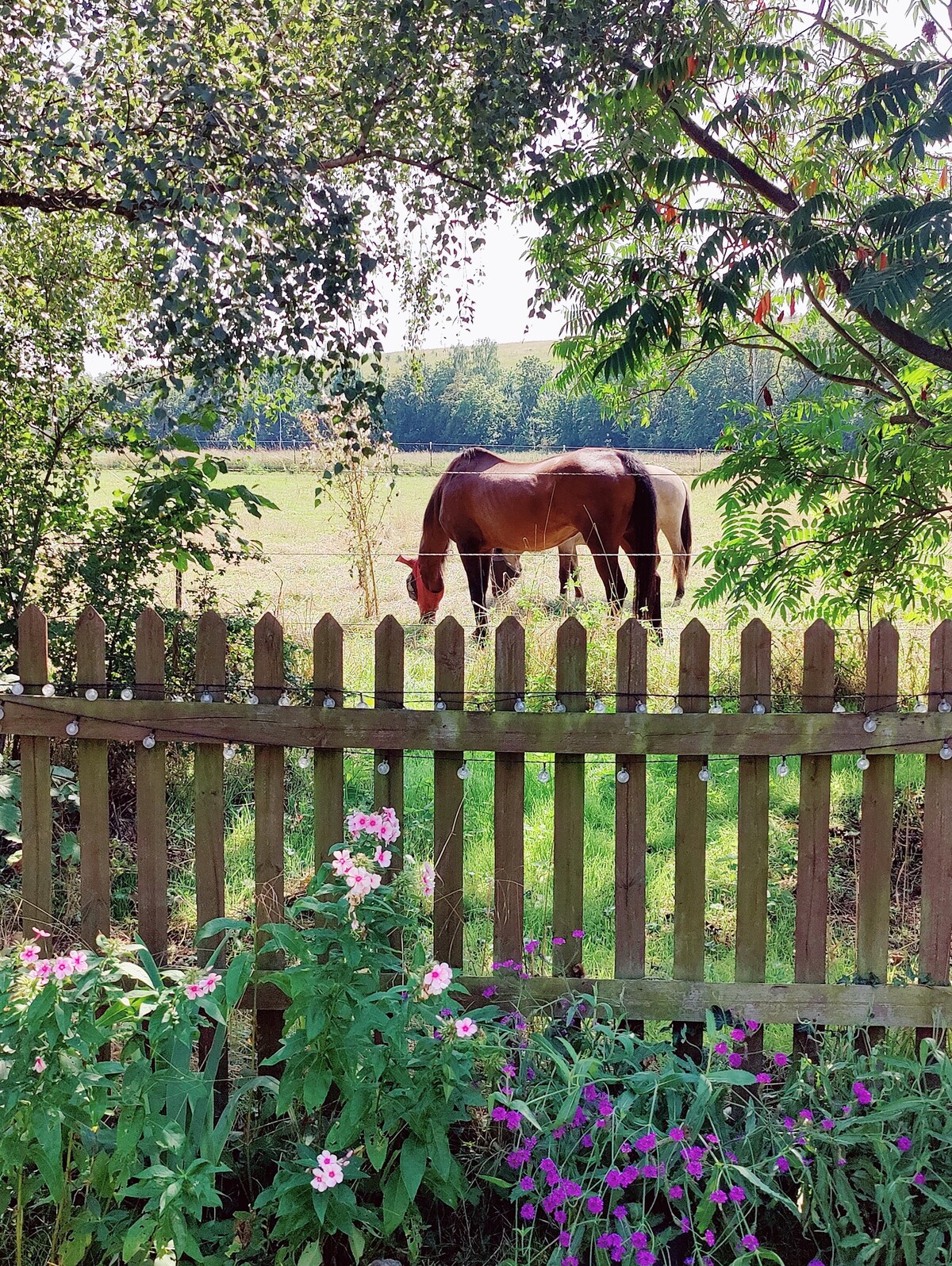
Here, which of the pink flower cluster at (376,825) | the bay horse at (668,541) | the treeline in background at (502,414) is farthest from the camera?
the treeline in background at (502,414)

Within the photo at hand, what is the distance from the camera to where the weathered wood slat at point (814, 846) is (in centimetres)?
273

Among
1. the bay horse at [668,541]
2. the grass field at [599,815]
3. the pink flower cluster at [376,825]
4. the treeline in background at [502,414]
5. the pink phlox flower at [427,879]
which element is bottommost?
the grass field at [599,815]

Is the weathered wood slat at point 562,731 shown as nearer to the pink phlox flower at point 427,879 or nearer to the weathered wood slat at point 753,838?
the weathered wood slat at point 753,838

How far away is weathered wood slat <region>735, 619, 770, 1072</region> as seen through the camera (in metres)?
2.72

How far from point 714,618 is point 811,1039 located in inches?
255

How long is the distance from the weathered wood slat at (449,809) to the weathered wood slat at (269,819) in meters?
0.45

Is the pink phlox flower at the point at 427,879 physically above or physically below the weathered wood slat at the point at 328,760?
below

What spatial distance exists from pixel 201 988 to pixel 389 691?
3.10 ft

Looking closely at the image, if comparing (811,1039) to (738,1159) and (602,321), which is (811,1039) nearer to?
(738,1159)

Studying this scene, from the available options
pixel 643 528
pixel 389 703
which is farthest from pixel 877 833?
pixel 643 528

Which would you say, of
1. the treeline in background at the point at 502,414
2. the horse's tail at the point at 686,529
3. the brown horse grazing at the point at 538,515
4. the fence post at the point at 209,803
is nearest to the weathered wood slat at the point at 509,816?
the fence post at the point at 209,803

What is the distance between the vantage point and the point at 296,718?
270cm

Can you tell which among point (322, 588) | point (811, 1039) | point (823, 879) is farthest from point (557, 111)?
point (322, 588)

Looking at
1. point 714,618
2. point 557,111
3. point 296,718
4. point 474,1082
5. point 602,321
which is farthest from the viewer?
point 714,618
